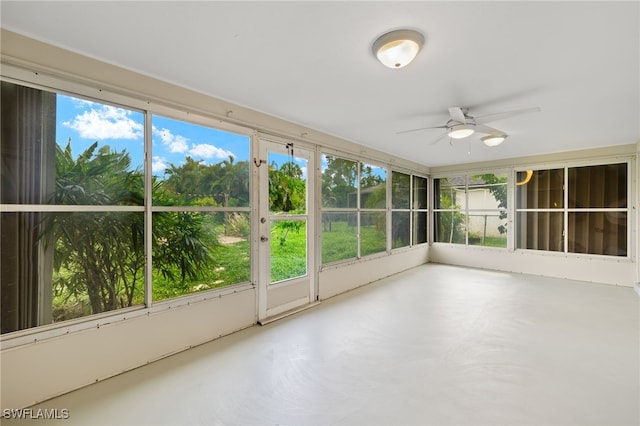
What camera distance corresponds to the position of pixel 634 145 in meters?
4.57

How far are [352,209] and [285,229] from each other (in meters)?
1.52

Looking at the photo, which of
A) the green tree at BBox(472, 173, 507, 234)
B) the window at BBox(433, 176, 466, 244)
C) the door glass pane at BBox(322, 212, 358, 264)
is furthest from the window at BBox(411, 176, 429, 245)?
the door glass pane at BBox(322, 212, 358, 264)

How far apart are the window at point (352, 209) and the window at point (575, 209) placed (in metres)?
3.07

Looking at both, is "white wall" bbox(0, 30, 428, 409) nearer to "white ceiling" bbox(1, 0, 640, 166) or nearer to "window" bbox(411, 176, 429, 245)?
"white ceiling" bbox(1, 0, 640, 166)

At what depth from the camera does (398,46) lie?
1.76 meters

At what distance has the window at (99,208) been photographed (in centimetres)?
185

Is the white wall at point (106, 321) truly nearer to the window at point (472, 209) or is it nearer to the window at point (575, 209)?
the window at point (472, 209)

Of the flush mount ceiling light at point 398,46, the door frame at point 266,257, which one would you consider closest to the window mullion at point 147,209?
the door frame at point 266,257

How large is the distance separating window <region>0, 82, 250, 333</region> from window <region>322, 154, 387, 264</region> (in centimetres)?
169

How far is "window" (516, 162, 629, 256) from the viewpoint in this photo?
4836 mm

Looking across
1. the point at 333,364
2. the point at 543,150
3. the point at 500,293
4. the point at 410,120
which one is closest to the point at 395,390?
the point at 333,364

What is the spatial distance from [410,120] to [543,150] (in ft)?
11.3

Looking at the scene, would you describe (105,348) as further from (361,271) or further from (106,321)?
(361,271)

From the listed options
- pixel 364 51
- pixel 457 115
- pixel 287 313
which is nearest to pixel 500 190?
pixel 457 115
